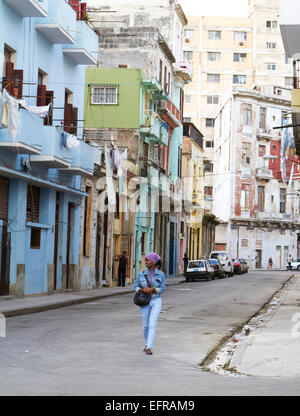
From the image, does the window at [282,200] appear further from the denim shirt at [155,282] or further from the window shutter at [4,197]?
the denim shirt at [155,282]

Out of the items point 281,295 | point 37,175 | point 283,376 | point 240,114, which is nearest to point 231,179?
point 240,114

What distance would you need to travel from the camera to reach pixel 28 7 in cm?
2442

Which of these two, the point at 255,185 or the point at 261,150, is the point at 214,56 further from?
the point at 255,185

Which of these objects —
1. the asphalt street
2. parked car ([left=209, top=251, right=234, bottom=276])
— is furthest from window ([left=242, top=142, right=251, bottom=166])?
the asphalt street

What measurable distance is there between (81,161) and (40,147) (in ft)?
14.4

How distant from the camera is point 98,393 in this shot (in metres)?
8.98

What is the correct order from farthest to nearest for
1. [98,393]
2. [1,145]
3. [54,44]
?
[54,44] → [1,145] → [98,393]

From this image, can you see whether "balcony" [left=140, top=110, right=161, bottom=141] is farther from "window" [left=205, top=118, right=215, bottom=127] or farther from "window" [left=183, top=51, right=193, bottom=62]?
"window" [left=183, top=51, right=193, bottom=62]

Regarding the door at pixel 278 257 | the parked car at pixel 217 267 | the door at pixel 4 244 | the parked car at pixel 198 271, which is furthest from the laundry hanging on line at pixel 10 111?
the door at pixel 278 257

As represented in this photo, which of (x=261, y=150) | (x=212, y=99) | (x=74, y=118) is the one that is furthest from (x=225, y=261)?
(x=212, y=99)

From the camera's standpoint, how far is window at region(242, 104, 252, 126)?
85.0 metres

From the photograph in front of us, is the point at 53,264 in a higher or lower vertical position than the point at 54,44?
lower

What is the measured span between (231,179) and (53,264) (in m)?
56.9

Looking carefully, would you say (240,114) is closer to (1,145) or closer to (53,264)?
(53,264)
